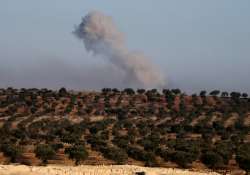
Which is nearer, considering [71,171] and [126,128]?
[71,171]

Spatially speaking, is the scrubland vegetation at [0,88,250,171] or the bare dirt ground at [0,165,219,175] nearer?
the bare dirt ground at [0,165,219,175]

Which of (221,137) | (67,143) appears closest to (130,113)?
(221,137)

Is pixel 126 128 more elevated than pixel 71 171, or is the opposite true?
pixel 126 128

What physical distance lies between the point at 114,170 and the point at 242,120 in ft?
330

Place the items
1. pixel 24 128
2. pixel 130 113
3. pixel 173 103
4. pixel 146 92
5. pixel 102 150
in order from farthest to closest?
pixel 146 92 → pixel 173 103 → pixel 130 113 → pixel 24 128 → pixel 102 150

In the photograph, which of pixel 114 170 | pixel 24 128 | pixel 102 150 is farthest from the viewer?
pixel 24 128

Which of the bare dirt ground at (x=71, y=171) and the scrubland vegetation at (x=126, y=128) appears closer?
the bare dirt ground at (x=71, y=171)

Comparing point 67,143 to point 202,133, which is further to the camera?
point 202,133

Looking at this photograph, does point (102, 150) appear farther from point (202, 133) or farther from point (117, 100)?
point (117, 100)

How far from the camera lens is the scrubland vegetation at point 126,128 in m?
84.6

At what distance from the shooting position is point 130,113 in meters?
157

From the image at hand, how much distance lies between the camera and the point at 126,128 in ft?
433

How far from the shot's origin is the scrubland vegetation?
8456cm

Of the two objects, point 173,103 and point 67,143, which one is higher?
point 173,103
